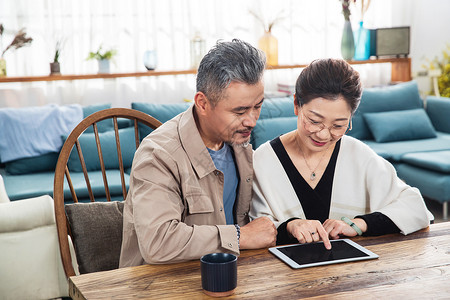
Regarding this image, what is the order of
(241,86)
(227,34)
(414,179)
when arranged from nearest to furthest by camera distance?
(241,86) < (414,179) < (227,34)

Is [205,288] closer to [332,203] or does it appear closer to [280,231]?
[280,231]

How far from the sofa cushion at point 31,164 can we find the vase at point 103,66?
2.84 feet

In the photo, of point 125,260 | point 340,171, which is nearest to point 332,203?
point 340,171

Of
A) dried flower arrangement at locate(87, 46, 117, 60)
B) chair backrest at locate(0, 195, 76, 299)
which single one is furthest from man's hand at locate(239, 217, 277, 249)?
dried flower arrangement at locate(87, 46, 117, 60)

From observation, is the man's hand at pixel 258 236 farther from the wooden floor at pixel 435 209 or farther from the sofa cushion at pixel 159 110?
the wooden floor at pixel 435 209

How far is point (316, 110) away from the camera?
A: 170cm

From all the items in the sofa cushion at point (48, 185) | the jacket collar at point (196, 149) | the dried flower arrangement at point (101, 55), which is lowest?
the sofa cushion at point (48, 185)

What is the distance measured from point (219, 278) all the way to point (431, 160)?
292 centimetres

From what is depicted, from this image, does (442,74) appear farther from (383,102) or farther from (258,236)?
(258,236)

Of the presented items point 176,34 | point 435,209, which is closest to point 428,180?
point 435,209

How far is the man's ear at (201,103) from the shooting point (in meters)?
1.53

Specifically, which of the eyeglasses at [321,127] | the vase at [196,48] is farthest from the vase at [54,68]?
the eyeglasses at [321,127]

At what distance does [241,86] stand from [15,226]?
1175 millimetres

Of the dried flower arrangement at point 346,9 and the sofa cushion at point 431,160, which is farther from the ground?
the dried flower arrangement at point 346,9
